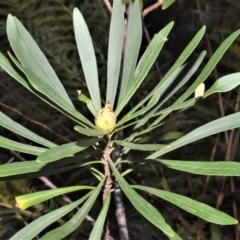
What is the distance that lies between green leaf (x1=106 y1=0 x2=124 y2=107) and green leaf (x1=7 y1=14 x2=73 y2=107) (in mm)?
Answer: 70

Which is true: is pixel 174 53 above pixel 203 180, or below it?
above

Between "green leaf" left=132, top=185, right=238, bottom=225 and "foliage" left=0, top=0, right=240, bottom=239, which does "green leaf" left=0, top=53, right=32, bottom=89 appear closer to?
"foliage" left=0, top=0, right=240, bottom=239

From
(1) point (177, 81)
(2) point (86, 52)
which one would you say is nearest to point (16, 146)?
(2) point (86, 52)

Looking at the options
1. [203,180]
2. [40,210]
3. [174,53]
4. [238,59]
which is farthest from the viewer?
[174,53]

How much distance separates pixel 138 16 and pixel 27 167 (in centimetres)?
25

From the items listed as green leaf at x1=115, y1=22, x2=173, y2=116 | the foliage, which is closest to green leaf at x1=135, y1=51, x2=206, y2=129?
the foliage

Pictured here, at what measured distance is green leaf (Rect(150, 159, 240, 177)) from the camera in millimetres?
562

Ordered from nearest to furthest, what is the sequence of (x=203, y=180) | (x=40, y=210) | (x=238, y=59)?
1. (x=40, y=210)
2. (x=203, y=180)
3. (x=238, y=59)

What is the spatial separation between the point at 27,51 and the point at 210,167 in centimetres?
28

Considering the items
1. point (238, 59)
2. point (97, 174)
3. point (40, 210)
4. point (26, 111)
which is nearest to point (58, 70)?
point (26, 111)

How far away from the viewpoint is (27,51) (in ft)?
Answer: 2.12

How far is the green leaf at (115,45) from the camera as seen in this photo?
2.15 ft

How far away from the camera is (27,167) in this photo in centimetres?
60

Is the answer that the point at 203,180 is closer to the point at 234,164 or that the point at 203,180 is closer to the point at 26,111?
the point at 26,111
